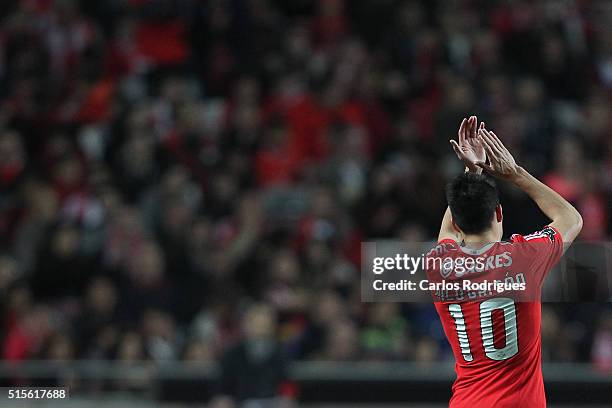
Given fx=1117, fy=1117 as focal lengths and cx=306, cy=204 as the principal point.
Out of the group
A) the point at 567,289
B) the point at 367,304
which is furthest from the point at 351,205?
the point at 567,289

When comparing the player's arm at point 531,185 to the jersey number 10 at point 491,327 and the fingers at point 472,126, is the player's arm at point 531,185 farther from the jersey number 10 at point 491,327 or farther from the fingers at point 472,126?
the jersey number 10 at point 491,327

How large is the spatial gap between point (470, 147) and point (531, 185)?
35 cm

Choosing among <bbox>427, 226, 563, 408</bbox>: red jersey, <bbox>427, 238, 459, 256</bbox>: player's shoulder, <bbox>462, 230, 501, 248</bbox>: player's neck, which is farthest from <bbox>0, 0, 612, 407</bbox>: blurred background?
<bbox>462, 230, 501, 248</bbox>: player's neck

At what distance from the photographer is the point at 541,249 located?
15.6 feet

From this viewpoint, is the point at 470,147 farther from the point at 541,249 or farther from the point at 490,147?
the point at 541,249

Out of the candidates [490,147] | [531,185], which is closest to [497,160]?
[490,147]

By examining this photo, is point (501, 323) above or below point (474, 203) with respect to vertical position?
below

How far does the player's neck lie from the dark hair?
0.02m

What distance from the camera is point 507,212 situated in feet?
29.9

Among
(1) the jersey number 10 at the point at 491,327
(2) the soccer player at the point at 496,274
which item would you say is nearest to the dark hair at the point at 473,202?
(2) the soccer player at the point at 496,274

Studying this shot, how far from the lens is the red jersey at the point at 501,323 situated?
4.73 meters

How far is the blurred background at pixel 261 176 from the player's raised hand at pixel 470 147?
11.3 feet

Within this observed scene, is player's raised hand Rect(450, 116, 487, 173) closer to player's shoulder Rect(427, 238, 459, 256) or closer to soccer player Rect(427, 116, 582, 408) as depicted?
soccer player Rect(427, 116, 582, 408)

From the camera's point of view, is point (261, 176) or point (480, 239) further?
point (261, 176)
